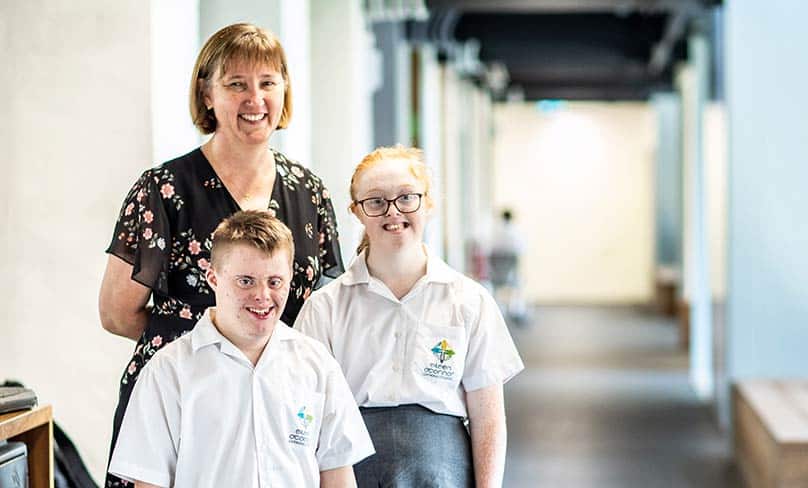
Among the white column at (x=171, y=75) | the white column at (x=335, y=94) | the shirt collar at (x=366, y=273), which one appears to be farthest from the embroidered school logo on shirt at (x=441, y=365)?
the white column at (x=335, y=94)

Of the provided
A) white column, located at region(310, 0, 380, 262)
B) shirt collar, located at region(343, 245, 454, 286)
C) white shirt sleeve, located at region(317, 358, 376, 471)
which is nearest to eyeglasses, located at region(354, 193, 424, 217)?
shirt collar, located at region(343, 245, 454, 286)

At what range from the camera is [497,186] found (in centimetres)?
2367

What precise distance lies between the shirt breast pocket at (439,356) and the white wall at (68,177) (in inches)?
48.1

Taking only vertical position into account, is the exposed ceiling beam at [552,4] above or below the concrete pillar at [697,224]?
above

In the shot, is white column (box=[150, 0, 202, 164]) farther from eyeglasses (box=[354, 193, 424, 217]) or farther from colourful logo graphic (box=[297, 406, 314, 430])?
colourful logo graphic (box=[297, 406, 314, 430])

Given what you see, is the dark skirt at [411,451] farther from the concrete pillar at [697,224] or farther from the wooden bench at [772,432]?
the concrete pillar at [697,224]

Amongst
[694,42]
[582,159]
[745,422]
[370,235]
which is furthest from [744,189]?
[582,159]

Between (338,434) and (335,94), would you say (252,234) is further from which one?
(335,94)

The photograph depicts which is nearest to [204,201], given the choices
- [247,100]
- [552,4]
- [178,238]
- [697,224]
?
[178,238]

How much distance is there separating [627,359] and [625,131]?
10.7m

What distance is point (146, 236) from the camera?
9.46 feet

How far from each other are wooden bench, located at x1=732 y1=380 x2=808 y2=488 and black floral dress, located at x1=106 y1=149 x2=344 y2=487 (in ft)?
13.0

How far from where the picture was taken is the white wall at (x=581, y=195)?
23562 millimetres

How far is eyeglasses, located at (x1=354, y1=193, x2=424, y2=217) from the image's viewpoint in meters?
2.86
